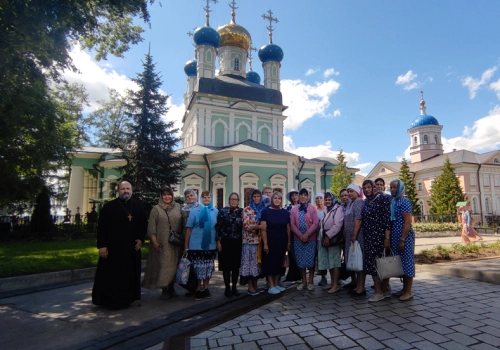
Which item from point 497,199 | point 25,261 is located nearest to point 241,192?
point 25,261

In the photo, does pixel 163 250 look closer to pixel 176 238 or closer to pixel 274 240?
pixel 176 238

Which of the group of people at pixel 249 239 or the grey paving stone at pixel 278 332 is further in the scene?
the group of people at pixel 249 239

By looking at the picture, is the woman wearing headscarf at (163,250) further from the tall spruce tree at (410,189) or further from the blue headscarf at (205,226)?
the tall spruce tree at (410,189)

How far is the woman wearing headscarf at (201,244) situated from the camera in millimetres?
4709

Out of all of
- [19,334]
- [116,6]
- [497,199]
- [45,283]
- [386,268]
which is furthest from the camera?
[497,199]

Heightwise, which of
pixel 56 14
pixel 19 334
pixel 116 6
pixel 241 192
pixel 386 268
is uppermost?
pixel 116 6

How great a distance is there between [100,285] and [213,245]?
1705 mm

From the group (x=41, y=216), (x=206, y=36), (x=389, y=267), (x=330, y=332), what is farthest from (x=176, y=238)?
(x=206, y=36)

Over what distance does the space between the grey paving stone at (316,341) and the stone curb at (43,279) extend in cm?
545

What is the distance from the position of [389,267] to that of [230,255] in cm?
235

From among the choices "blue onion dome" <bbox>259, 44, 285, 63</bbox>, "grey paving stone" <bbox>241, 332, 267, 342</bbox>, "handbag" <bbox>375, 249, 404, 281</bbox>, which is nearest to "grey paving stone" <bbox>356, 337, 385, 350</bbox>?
"grey paving stone" <bbox>241, 332, 267, 342</bbox>

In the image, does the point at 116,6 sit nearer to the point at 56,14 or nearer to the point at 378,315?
the point at 56,14

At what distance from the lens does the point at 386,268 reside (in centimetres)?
404

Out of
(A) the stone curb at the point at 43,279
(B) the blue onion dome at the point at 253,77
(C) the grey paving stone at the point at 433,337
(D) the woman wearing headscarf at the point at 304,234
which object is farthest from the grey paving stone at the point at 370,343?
(B) the blue onion dome at the point at 253,77
